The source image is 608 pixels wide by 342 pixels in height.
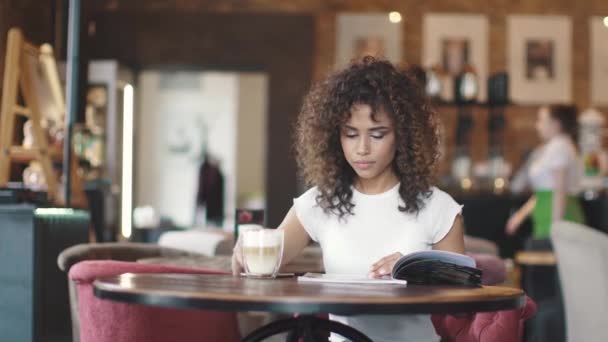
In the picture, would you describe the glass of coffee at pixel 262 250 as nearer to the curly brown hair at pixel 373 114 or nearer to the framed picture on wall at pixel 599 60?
the curly brown hair at pixel 373 114

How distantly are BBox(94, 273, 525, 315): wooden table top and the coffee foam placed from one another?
7.7 inches

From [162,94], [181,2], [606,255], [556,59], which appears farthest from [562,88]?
[606,255]

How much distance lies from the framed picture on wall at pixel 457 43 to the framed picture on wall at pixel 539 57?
28 centimetres

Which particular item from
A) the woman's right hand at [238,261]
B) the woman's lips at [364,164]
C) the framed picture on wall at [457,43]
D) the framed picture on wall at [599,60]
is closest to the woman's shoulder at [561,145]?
the framed picture on wall at [457,43]

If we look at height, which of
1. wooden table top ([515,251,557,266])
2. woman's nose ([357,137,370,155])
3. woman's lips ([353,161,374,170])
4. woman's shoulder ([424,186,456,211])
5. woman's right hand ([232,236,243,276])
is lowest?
wooden table top ([515,251,557,266])

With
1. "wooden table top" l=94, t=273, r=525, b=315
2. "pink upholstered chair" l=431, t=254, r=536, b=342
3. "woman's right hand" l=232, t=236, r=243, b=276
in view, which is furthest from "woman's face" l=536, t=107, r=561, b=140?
"wooden table top" l=94, t=273, r=525, b=315

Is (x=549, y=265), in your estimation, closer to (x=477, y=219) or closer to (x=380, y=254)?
(x=477, y=219)

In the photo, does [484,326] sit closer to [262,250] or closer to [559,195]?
[262,250]

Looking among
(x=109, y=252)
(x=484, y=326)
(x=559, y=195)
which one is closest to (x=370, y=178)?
(x=484, y=326)

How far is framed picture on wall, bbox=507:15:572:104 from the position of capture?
10.2m

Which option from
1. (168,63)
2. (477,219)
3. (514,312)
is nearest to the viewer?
(514,312)

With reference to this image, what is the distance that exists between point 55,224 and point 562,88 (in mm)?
7501

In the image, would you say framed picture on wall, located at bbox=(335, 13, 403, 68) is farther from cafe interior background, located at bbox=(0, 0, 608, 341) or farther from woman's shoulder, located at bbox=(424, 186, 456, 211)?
woman's shoulder, located at bbox=(424, 186, 456, 211)

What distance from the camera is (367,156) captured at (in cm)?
236
